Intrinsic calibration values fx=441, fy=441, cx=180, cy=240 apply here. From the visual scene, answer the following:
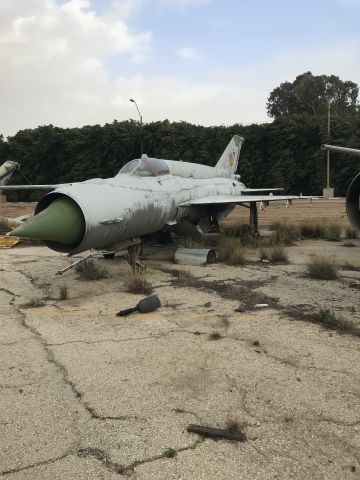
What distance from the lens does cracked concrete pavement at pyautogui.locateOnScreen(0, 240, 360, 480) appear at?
273cm

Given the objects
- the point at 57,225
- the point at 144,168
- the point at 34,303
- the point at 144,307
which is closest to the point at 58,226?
the point at 57,225

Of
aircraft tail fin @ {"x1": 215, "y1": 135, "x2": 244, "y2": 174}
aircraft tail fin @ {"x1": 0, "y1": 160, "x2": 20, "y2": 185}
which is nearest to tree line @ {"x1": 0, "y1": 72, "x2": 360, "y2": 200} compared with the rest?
aircraft tail fin @ {"x1": 215, "y1": 135, "x2": 244, "y2": 174}

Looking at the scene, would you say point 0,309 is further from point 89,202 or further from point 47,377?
point 47,377

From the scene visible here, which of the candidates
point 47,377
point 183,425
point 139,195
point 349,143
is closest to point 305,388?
point 183,425

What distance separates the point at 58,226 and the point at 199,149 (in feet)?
76.6

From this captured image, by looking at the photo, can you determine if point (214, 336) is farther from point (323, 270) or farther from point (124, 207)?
point (323, 270)

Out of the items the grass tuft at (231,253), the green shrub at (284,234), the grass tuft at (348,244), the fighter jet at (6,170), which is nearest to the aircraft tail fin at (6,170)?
the fighter jet at (6,170)

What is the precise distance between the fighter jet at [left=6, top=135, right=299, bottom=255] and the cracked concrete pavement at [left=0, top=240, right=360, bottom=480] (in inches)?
40.6

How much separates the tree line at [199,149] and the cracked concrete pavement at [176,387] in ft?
61.4

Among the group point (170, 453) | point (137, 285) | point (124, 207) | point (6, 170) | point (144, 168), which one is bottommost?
point (170, 453)

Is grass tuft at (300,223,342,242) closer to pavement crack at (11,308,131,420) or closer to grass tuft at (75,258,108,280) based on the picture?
grass tuft at (75,258,108,280)

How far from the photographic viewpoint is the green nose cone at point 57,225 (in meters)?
6.04

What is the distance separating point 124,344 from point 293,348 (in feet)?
5.80

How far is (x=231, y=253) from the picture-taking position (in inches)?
378
